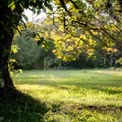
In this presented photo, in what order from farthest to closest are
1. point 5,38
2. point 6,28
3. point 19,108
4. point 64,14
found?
point 64,14 < point 5,38 < point 19,108 < point 6,28

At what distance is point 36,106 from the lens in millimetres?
7641

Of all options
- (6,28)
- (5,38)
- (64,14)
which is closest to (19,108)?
(5,38)

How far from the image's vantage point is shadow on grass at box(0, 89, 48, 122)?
256 inches

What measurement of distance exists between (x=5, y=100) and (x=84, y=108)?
58.4 inches

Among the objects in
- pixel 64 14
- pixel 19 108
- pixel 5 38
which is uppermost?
pixel 64 14

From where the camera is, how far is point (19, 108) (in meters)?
7.23

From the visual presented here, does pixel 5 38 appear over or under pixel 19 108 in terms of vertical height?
over

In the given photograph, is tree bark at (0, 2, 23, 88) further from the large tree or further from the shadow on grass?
the shadow on grass

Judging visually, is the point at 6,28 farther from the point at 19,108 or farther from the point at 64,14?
the point at 64,14

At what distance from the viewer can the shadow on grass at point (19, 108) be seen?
21.3ft

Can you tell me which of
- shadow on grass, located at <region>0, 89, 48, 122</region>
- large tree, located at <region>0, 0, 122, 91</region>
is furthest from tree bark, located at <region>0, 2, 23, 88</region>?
shadow on grass, located at <region>0, 89, 48, 122</region>

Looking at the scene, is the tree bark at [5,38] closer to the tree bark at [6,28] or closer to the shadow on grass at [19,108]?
the tree bark at [6,28]

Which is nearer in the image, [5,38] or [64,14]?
[5,38]

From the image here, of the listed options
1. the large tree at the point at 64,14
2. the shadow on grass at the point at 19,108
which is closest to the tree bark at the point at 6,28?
the large tree at the point at 64,14
